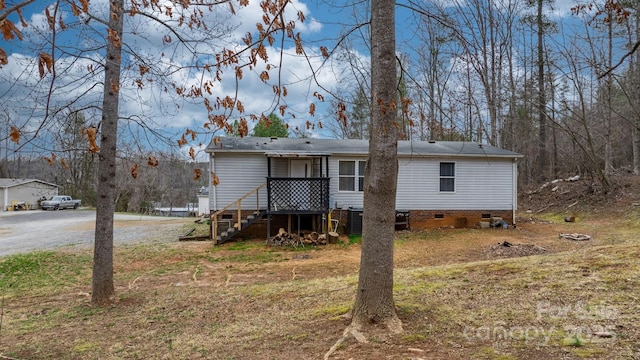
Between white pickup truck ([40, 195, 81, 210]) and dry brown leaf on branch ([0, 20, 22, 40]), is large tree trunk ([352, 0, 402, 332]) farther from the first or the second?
white pickup truck ([40, 195, 81, 210])

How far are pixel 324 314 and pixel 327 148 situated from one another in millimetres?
10452

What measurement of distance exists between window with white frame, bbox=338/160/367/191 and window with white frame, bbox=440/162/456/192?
125 inches

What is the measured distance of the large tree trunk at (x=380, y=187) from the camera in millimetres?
3393

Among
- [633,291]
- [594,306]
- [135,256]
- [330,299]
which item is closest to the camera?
[594,306]

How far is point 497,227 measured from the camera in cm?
1436

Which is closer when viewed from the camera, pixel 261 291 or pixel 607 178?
pixel 261 291

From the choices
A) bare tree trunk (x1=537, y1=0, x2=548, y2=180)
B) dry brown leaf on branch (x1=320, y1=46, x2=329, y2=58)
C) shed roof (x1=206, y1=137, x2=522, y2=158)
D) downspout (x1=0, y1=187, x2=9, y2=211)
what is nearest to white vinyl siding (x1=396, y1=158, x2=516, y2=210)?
shed roof (x1=206, y1=137, x2=522, y2=158)

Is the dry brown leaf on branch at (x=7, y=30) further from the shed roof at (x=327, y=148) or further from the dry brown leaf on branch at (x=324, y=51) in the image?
the shed roof at (x=327, y=148)

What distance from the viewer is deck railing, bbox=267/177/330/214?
12688mm

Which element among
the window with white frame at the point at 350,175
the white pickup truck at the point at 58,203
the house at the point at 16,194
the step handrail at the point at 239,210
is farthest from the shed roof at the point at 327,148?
the house at the point at 16,194

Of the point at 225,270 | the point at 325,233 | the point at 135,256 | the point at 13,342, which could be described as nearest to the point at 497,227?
the point at 325,233

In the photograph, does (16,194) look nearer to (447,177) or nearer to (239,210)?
(239,210)

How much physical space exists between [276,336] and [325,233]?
29.7ft

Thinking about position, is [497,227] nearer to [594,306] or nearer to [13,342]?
[594,306]
